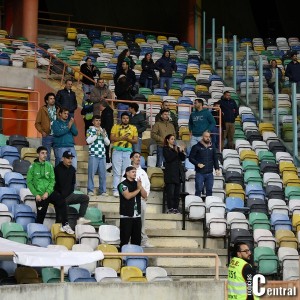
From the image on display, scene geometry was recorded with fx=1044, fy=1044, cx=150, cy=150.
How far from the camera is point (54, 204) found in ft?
53.1

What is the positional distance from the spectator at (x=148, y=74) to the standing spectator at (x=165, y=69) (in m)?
0.20

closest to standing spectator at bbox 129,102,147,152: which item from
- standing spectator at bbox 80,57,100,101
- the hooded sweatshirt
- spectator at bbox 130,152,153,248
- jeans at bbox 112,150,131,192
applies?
the hooded sweatshirt

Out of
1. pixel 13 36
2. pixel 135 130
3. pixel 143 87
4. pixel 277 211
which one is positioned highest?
pixel 13 36

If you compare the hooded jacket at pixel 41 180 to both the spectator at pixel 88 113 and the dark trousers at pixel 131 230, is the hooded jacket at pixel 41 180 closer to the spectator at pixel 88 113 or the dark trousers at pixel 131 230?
the dark trousers at pixel 131 230

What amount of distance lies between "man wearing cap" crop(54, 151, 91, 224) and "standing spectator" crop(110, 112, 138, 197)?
1.59 metres

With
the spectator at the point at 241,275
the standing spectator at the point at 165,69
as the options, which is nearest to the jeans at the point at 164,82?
the standing spectator at the point at 165,69

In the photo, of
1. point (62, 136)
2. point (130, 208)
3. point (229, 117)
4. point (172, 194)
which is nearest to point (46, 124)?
point (62, 136)

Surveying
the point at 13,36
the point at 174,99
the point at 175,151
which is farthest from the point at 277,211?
the point at 13,36

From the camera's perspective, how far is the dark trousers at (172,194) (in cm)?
1805

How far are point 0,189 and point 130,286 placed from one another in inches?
134

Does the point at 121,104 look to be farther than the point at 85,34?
No

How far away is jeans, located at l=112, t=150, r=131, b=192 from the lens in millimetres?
18188

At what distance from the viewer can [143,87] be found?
25.1m

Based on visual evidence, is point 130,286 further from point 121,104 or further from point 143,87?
point 143,87
